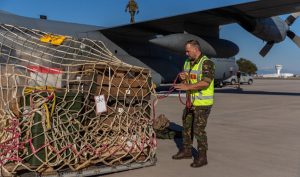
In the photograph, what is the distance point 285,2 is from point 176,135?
9181mm

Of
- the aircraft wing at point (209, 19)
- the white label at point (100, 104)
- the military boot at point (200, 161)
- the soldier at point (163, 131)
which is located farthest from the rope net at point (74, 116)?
the aircraft wing at point (209, 19)

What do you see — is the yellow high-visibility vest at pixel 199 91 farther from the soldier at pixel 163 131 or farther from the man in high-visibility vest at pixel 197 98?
the soldier at pixel 163 131

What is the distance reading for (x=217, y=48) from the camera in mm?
16953

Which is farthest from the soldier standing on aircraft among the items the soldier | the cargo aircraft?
the soldier

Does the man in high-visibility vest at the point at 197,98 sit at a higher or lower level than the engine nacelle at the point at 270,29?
lower

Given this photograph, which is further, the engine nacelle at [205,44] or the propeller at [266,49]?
the propeller at [266,49]

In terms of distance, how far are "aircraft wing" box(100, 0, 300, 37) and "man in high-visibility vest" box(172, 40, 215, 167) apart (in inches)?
374

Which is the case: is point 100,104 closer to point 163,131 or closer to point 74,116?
point 74,116

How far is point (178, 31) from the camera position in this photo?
61.9ft

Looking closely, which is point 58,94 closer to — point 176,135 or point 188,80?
point 188,80

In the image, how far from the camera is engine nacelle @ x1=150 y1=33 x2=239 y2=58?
50.9 feet

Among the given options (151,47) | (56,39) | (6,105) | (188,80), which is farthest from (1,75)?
(151,47)

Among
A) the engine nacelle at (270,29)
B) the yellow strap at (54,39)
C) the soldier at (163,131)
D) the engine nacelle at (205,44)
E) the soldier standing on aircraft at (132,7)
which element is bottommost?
the soldier at (163,131)

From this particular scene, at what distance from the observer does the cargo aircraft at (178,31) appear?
15.3m
